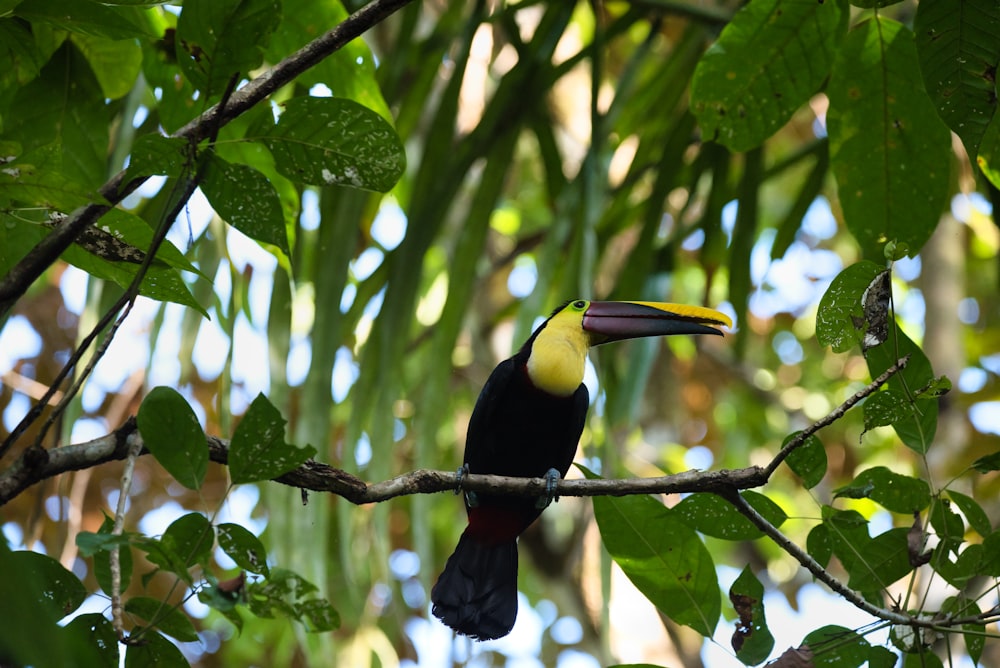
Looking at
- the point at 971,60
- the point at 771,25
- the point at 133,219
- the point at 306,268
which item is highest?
the point at 306,268

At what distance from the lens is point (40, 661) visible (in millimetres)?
689

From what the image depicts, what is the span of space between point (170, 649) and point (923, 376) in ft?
4.15

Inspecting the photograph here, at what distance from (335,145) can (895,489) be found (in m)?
1.11

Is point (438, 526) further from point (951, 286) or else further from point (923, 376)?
point (923, 376)

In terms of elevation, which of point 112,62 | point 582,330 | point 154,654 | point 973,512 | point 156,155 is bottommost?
point 154,654

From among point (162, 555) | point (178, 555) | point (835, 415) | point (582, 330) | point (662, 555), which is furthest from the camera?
point (582, 330)

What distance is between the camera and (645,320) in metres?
2.94

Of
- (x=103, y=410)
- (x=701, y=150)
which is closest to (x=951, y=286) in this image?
(x=701, y=150)

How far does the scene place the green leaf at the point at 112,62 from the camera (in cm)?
197

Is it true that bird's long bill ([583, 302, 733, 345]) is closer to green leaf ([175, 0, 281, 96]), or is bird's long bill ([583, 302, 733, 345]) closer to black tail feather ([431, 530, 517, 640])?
black tail feather ([431, 530, 517, 640])

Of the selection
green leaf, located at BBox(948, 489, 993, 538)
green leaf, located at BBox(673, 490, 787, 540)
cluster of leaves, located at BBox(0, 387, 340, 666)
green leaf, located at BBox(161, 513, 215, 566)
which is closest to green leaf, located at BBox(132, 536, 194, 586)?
cluster of leaves, located at BBox(0, 387, 340, 666)

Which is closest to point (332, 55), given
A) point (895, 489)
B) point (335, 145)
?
point (335, 145)

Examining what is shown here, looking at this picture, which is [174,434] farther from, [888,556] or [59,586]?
[888,556]

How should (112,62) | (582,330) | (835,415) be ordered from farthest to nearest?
(582,330), (112,62), (835,415)
